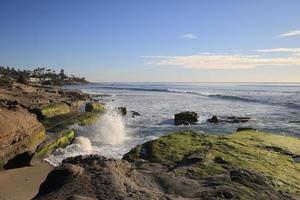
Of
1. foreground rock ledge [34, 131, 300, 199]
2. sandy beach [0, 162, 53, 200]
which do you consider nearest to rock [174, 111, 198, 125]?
sandy beach [0, 162, 53, 200]

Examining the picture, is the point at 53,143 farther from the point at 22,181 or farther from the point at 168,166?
the point at 168,166

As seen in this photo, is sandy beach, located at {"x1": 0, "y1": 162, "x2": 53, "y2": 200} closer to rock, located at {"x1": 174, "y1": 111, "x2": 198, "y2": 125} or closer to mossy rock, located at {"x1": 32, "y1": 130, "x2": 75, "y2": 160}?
mossy rock, located at {"x1": 32, "y1": 130, "x2": 75, "y2": 160}

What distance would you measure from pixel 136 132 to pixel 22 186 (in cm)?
1220

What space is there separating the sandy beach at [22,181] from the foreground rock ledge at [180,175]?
326 centimetres

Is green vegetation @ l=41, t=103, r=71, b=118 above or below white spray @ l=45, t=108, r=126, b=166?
above

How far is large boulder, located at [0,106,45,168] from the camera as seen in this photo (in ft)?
42.7

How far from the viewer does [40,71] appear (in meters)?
157

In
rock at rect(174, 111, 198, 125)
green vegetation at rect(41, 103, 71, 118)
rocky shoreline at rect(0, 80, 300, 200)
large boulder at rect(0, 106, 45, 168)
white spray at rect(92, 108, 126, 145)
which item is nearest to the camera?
rocky shoreline at rect(0, 80, 300, 200)

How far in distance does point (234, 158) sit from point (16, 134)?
27.9ft

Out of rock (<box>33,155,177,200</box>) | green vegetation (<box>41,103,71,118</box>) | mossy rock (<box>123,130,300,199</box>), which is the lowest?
green vegetation (<box>41,103,71,118</box>)

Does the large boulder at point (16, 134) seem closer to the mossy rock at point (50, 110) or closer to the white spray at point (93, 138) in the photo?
the white spray at point (93, 138)

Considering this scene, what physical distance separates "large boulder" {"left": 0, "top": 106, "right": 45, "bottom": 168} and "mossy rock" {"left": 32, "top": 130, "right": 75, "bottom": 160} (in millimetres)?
293

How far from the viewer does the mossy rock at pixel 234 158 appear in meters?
6.88

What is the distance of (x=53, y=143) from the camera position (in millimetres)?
16141
